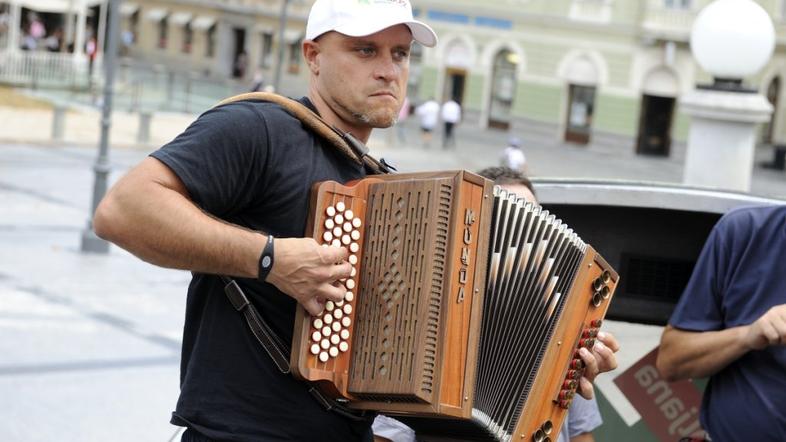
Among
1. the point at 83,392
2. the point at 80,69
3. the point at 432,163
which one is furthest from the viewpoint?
the point at 80,69

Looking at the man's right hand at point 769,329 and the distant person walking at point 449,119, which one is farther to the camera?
the distant person walking at point 449,119

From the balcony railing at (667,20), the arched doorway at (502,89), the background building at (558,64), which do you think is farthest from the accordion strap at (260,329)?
the arched doorway at (502,89)

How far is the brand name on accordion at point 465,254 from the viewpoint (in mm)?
3100

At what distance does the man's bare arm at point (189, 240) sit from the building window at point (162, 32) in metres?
59.5

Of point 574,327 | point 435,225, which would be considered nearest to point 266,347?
point 435,225

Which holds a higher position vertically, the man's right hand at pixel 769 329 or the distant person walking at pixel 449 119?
the man's right hand at pixel 769 329

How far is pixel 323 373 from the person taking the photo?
3.01 m

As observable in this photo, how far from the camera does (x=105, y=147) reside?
15680mm

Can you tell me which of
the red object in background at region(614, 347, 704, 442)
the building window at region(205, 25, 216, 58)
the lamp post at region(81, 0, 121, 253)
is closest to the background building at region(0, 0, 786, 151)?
the building window at region(205, 25, 216, 58)

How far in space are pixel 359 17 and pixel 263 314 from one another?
0.72 metres

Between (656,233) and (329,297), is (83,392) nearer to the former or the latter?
(656,233)

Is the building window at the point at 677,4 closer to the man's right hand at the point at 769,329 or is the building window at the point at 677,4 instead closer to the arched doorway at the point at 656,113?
the arched doorway at the point at 656,113

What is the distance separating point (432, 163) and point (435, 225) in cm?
2905

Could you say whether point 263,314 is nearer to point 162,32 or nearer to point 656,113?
point 656,113
